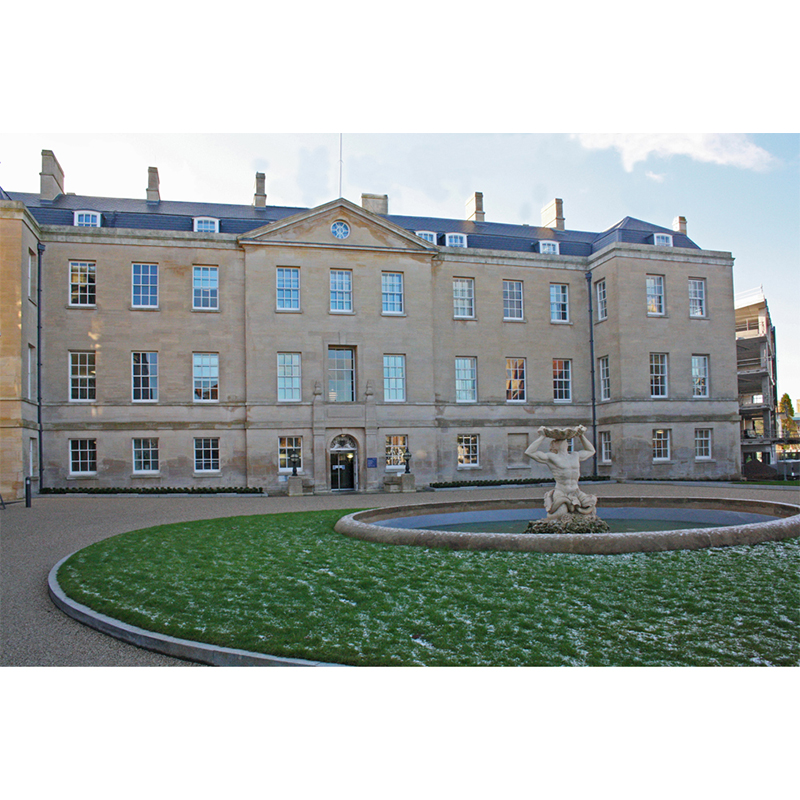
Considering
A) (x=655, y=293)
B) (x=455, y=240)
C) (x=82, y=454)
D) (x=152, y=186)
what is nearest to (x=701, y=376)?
(x=655, y=293)

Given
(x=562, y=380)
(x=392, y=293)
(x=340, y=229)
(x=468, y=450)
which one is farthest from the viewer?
(x=562, y=380)

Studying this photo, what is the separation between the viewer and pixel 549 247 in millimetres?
38406

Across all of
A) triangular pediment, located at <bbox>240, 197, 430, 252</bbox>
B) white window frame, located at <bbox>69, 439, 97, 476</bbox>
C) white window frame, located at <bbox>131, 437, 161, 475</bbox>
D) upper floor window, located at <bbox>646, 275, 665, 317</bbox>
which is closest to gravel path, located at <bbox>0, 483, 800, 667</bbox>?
white window frame, located at <bbox>69, 439, 97, 476</bbox>

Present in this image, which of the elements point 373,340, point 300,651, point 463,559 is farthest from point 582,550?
point 373,340

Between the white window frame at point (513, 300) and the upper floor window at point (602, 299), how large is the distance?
14.6 feet

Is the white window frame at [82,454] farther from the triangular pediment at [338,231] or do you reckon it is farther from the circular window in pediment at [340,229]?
the circular window in pediment at [340,229]

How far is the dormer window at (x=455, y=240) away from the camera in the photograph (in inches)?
1451

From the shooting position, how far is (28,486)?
22750mm

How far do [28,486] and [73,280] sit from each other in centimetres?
1202

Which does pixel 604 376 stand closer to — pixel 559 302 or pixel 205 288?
pixel 559 302

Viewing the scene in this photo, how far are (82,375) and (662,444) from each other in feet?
97.3

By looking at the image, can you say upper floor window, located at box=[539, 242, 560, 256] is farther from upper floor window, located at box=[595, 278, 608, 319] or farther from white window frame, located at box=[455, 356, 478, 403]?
white window frame, located at box=[455, 356, 478, 403]

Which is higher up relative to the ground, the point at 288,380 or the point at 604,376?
the point at 604,376

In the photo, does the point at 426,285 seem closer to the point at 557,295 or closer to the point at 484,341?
the point at 484,341
